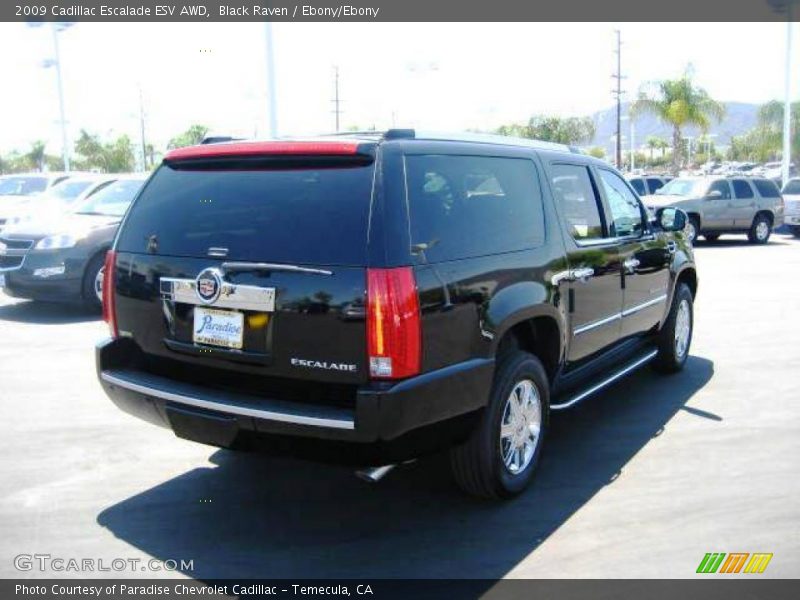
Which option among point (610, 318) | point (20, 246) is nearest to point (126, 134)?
point (20, 246)

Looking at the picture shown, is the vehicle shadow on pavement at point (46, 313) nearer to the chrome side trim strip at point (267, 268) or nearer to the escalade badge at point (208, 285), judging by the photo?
the escalade badge at point (208, 285)

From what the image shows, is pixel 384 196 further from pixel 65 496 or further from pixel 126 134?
pixel 126 134

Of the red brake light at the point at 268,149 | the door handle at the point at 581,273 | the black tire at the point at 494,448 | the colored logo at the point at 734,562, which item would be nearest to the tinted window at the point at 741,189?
the door handle at the point at 581,273

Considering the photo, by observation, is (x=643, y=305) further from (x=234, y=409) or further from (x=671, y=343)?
(x=234, y=409)

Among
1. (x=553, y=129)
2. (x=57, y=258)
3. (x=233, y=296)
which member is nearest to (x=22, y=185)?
(x=57, y=258)

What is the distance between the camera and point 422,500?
4.25 m

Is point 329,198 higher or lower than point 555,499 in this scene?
higher

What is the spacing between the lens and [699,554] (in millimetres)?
3643

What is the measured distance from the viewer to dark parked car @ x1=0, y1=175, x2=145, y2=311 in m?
9.47

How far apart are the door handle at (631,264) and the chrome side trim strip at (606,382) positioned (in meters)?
0.69

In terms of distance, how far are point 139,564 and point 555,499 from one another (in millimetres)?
2144

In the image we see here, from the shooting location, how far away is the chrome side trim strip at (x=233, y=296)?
3496mm

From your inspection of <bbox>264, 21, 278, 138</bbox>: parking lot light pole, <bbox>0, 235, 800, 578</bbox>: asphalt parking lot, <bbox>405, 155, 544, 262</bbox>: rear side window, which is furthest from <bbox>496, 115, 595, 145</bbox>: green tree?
<bbox>405, 155, 544, 262</bbox>: rear side window

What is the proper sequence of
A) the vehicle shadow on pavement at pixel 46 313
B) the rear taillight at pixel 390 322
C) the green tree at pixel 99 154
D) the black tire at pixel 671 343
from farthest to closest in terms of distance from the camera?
the green tree at pixel 99 154, the vehicle shadow on pavement at pixel 46 313, the black tire at pixel 671 343, the rear taillight at pixel 390 322
